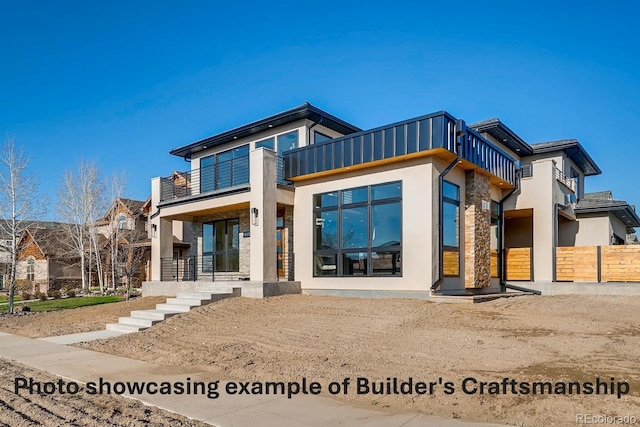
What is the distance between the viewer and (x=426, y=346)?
25.5ft

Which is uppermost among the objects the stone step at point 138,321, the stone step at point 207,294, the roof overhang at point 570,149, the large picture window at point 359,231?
the roof overhang at point 570,149

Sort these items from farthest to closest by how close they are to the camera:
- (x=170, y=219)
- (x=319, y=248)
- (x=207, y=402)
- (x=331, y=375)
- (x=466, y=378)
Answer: (x=170, y=219), (x=319, y=248), (x=331, y=375), (x=466, y=378), (x=207, y=402)

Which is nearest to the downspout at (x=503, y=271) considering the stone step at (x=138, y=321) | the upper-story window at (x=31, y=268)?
the stone step at (x=138, y=321)

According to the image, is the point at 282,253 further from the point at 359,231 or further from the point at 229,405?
the point at 229,405

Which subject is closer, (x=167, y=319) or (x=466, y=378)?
(x=466, y=378)

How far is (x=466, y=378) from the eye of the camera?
5.86m

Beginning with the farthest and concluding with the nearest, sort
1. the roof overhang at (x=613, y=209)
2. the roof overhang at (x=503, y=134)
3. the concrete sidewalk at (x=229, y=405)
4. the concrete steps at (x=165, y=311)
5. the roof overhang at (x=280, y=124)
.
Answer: the roof overhang at (x=613, y=209) < the roof overhang at (x=503, y=134) < the roof overhang at (x=280, y=124) < the concrete steps at (x=165, y=311) < the concrete sidewalk at (x=229, y=405)

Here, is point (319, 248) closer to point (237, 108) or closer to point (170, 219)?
point (170, 219)

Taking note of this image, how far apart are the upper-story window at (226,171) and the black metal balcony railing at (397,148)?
1.89 meters

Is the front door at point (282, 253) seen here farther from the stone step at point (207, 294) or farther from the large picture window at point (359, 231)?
the stone step at point (207, 294)

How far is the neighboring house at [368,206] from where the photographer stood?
1302 centimetres

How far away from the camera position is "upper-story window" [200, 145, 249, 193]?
1706 centimetres

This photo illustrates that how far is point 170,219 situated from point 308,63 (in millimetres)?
8620

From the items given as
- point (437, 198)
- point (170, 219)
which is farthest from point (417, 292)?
point (170, 219)
